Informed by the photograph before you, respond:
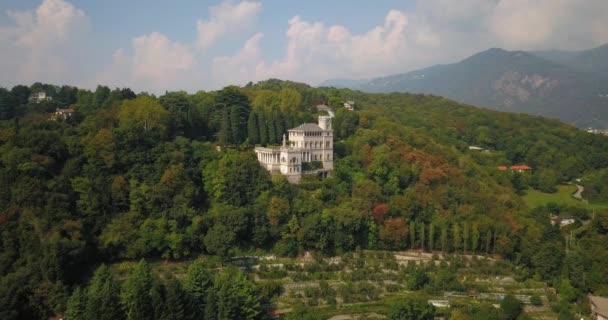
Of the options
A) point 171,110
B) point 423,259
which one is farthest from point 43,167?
point 423,259

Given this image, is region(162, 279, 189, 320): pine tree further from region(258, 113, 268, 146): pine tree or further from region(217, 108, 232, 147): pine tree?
region(258, 113, 268, 146): pine tree

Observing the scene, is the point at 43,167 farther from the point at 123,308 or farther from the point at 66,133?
the point at 123,308

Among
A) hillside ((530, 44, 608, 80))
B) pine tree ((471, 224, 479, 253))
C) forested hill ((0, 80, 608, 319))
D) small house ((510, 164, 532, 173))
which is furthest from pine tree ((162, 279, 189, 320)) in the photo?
hillside ((530, 44, 608, 80))

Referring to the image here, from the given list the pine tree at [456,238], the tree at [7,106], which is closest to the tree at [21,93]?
the tree at [7,106]

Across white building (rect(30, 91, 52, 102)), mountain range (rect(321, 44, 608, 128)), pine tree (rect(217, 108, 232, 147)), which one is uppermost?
mountain range (rect(321, 44, 608, 128))

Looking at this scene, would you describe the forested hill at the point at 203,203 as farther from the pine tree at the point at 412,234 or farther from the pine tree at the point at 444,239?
Answer: the pine tree at the point at 412,234
